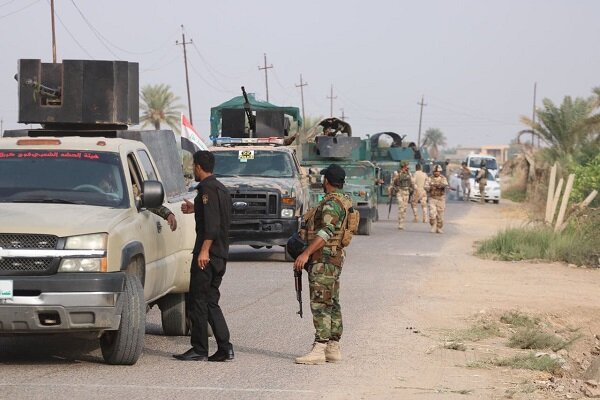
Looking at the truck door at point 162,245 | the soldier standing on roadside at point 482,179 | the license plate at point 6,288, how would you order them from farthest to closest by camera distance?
the soldier standing on roadside at point 482,179 → the truck door at point 162,245 → the license plate at point 6,288

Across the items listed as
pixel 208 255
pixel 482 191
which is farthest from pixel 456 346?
pixel 482 191

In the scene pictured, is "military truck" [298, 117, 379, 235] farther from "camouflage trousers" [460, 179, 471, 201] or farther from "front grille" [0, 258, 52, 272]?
"camouflage trousers" [460, 179, 471, 201]

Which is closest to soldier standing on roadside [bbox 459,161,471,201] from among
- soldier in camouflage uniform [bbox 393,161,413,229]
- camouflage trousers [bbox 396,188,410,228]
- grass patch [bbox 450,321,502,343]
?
soldier in camouflage uniform [bbox 393,161,413,229]

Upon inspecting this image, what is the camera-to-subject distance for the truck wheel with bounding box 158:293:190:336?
12.1 metres

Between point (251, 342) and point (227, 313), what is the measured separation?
8.02 feet

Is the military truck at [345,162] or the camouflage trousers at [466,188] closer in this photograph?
the military truck at [345,162]

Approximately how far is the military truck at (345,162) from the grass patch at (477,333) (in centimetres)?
1566

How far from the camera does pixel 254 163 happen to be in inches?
884

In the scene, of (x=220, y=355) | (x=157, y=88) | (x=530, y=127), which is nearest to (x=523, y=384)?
(x=220, y=355)

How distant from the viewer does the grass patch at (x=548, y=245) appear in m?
22.8

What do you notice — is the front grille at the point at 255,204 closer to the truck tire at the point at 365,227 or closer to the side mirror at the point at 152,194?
the truck tire at the point at 365,227

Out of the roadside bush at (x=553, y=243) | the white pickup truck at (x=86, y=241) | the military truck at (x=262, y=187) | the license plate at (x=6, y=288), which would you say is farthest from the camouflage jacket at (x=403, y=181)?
the license plate at (x=6, y=288)

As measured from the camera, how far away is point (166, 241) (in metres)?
11.2

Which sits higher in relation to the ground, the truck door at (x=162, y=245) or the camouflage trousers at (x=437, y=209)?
the truck door at (x=162, y=245)
